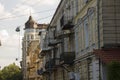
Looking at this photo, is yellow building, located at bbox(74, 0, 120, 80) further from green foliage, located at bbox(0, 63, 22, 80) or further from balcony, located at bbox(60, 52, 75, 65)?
green foliage, located at bbox(0, 63, 22, 80)

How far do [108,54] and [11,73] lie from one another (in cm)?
10522

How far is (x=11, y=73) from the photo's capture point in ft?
434

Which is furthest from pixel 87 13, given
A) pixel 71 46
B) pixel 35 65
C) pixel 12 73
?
pixel 12 73

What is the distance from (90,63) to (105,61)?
17.9 ft

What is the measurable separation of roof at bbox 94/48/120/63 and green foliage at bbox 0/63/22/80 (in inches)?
4050

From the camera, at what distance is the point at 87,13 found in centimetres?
3359

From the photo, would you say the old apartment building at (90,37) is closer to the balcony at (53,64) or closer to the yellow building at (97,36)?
the yellow building at (97,36)

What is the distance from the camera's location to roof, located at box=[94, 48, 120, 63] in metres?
27.8

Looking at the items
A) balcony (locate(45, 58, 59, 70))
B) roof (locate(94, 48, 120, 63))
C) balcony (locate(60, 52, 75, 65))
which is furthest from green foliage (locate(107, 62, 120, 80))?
balcony (locate(45, 58, 59, 70))

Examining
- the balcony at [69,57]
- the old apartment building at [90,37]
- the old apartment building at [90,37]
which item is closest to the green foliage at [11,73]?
the old apartment building at [90,37]

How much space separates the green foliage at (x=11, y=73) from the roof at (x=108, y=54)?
102873 mm

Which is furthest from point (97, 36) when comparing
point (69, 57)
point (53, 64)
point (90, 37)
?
point (53, 64)

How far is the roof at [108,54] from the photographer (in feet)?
91.4

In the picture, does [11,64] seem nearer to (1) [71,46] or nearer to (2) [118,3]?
(1) [71,46]
